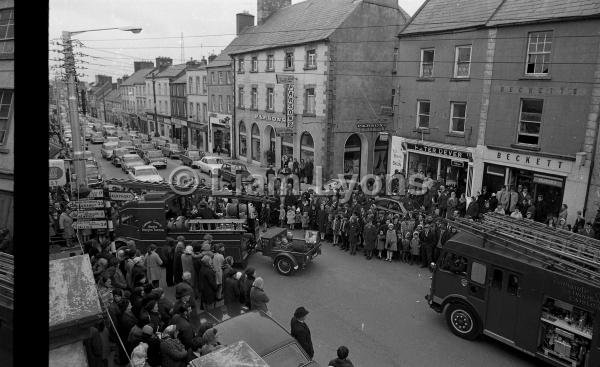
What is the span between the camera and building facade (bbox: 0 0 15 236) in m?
1.61

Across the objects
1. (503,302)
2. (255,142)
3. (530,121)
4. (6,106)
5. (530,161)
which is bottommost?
(503,302)

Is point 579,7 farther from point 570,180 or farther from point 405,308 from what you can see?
point 405,308

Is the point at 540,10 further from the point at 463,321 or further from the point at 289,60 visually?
the point at 289,60

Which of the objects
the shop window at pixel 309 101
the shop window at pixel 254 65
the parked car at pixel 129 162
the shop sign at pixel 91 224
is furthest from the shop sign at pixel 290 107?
the shop sign at pixel 91 224

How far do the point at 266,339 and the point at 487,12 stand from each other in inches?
801

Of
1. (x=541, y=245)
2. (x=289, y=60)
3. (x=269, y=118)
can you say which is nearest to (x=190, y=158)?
(x=269, y=118)

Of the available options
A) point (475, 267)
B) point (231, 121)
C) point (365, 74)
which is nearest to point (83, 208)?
point (475, 267)

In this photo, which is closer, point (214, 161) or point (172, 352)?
point (172, 352)

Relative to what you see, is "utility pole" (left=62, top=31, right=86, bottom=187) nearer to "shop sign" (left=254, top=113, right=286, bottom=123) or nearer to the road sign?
the road sign

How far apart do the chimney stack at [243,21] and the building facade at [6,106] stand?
44126 mm

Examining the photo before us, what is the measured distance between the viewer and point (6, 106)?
1.76m

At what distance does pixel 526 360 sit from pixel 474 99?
1476 cm

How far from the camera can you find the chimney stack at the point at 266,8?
40.4 meters

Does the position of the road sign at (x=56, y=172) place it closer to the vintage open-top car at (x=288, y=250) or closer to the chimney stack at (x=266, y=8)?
the vintage open-top car at (x=288, y=250)
